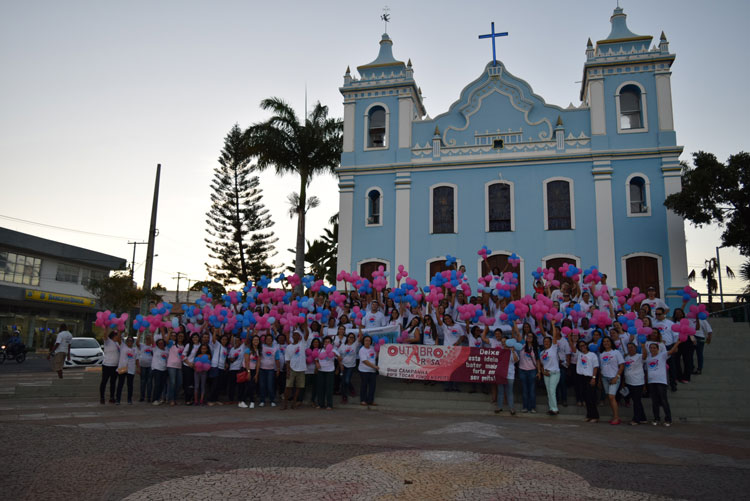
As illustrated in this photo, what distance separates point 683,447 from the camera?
23.3 ft

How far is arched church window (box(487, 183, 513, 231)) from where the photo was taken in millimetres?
19766

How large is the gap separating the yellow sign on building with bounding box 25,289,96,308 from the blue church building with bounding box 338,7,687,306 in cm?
2412

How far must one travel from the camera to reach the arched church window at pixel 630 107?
19734mm

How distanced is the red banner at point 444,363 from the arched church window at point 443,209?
9588 mm

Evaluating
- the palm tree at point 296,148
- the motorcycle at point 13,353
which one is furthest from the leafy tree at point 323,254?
the motorcycle at point 13,353

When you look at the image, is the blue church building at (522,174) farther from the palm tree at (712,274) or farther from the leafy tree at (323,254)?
the palm tree at (712,274)

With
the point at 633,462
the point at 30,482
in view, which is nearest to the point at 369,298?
the point at 633,462

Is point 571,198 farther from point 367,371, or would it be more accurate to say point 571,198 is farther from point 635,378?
point 367,371

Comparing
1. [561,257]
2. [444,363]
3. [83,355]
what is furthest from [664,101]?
[83,355]

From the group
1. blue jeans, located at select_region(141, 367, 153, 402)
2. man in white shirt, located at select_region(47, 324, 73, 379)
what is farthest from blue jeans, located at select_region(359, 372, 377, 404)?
man in white shirt, located at select_region(47, 324, 73, 379)

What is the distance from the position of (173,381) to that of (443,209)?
1208cm

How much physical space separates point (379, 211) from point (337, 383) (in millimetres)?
10048

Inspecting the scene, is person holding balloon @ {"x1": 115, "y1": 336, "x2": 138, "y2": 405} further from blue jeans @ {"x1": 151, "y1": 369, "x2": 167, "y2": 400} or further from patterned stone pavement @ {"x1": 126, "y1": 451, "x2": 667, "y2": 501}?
patterned stone pavement @ {"x1": 126, "y1": 451, "x2": 667, "y2": 501}

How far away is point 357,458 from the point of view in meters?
5.87
